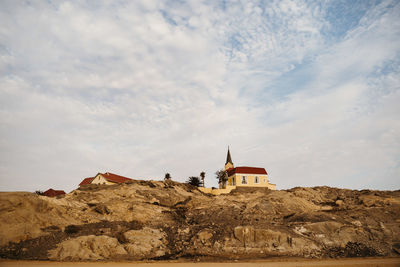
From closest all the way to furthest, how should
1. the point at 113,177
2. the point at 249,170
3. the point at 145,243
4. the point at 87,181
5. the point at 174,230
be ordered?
1. the point at 145,243
2. the point at 174,230
3. the point at 249,170
4. the point at 113,177
5. the point at 87,181

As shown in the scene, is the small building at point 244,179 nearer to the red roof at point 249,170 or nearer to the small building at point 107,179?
the red roof at point 249,170

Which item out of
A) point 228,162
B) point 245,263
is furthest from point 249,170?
point 245,263

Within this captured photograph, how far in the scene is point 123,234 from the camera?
954 inches

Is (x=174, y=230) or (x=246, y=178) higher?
(x=246, y=178)

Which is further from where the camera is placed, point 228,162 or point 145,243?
point 228,162

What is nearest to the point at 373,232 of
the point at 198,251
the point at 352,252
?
the point at 352,252

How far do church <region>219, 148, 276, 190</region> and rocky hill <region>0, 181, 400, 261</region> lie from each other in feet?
53.3

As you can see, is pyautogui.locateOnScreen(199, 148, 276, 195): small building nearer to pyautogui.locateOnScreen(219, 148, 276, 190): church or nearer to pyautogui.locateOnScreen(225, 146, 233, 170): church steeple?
pyautogui.locateOnScreen(219, 148, 276, 190): church

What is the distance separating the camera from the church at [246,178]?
51.0 meters

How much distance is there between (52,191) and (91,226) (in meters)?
38.0

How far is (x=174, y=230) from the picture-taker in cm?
2752

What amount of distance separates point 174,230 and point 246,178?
26931 mm

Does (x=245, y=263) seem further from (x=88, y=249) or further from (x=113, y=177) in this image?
(x=113, y=177)

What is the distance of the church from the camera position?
2008 inches
